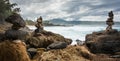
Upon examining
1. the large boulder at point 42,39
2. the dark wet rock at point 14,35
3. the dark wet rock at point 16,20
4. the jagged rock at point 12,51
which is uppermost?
the dark wet rock at point 16,20

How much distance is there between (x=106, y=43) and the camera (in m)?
29.3

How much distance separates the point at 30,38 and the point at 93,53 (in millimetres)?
9225

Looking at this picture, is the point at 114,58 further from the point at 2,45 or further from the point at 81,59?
the point at 2,45

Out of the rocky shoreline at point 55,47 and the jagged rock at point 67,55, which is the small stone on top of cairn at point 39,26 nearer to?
the rocky shoreline at point 55,47

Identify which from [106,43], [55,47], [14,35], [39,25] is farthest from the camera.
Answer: [39,25]

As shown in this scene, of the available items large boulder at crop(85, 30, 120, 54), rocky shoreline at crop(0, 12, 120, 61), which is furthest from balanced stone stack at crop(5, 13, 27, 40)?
large boulder at crop(85, 30, 120, 54)

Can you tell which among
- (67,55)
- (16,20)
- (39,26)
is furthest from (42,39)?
(16,20)

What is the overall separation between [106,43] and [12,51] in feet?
56.9

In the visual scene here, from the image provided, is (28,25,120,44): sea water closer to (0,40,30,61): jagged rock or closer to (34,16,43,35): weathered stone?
(34,16,43,35): weathered stone

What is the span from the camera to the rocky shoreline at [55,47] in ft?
43.0

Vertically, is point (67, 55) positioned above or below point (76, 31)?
above

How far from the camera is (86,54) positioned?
26.7m

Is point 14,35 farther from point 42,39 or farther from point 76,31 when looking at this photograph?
point 76,31

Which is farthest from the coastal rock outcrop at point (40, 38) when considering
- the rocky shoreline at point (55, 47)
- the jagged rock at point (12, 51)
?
the jagged rock at point (12, 51)
